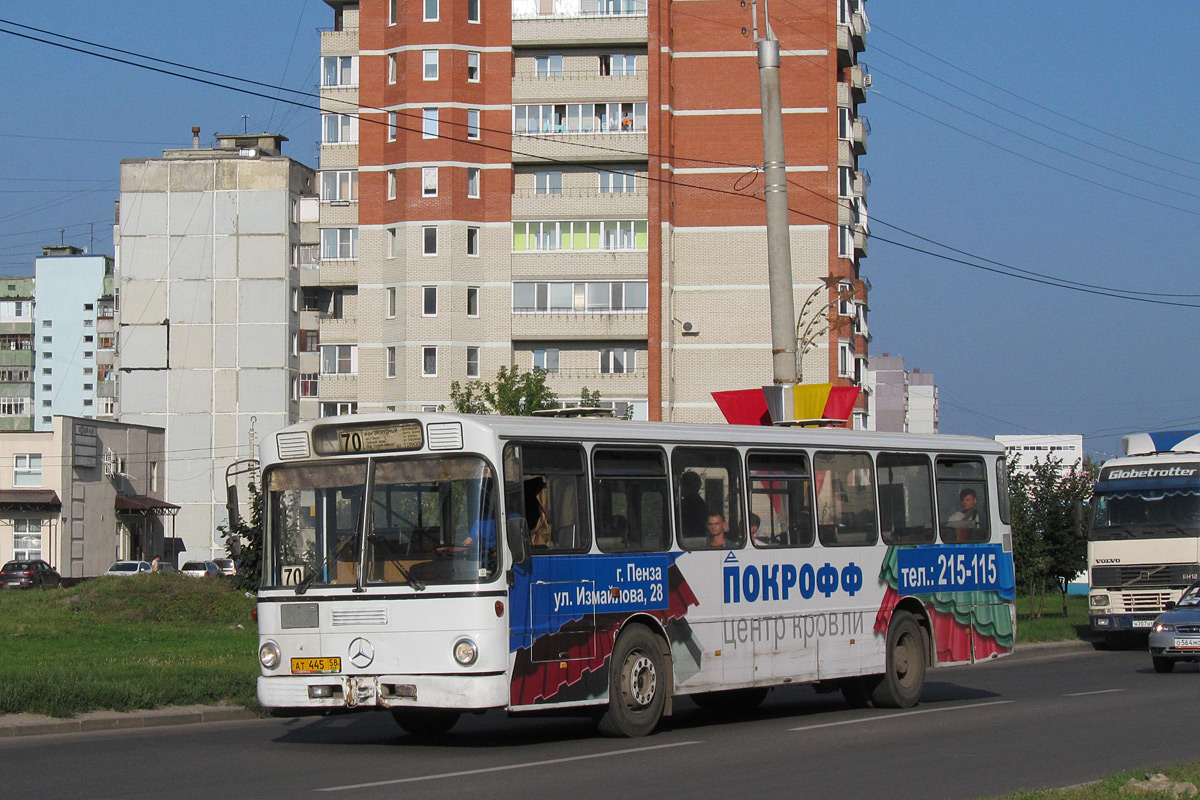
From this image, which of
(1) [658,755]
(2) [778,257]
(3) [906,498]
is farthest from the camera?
(2) [778,257]

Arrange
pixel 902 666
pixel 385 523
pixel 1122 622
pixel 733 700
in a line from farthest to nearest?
pixel 1122 622, pixel 902 666, pixel 733 700, pixel 385 523

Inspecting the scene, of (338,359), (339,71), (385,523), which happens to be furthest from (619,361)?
(385,523)

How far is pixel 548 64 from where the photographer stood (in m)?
70.4

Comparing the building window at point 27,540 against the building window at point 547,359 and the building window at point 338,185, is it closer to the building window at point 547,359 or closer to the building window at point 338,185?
the building window at point 338,185

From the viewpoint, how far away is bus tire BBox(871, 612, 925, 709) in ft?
58.3

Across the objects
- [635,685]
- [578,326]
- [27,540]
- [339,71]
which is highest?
[339,71]

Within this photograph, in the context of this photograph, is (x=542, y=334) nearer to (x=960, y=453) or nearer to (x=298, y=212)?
Answer: (x=298, y=212)

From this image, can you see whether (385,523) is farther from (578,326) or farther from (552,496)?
(578,326)

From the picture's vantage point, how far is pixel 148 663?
21.5 meters

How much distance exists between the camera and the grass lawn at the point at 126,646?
16.7 m

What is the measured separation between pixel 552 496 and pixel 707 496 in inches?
87.4

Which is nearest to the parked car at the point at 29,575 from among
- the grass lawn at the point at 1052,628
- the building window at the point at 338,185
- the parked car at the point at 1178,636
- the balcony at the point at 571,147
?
the building window at the point at 338,185

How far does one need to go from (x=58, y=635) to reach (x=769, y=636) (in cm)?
1860

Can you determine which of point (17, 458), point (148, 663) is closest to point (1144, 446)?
point (148, 663)
